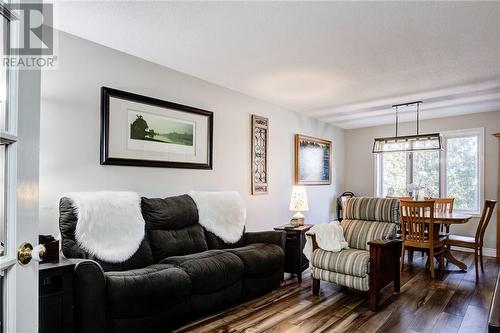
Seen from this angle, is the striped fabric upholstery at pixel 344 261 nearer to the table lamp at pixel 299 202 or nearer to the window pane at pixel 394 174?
the table lamp at pixel 299 202

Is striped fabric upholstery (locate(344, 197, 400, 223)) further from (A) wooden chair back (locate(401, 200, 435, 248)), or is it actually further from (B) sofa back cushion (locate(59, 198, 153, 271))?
(B) sofa back cushion (locate(59, 198, 153, 271))

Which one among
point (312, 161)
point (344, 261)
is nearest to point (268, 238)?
point (344, 261)

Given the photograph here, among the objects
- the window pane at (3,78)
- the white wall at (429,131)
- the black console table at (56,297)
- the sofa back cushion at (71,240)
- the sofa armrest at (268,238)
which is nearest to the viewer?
the window pane at (3,78)

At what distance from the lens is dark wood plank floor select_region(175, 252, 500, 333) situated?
2.66 metres

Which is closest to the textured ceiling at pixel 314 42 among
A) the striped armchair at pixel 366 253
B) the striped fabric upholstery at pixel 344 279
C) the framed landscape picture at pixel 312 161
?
the framed landscape picture at pixel 312 161

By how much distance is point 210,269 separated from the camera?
2.75 meters

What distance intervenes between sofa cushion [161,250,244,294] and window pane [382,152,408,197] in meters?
4.58

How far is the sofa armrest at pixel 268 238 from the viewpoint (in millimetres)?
3665

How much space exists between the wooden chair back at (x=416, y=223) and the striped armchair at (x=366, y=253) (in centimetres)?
61

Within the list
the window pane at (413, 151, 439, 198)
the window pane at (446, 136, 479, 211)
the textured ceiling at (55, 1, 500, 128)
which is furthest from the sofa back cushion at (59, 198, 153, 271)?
the window pane at (446, 136, 479, 211)

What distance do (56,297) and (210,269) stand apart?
1151mm

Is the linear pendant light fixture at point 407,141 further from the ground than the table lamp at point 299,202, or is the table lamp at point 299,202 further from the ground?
the linear pendant light fixture at point 407,141

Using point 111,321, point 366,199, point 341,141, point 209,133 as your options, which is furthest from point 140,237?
point 341,141

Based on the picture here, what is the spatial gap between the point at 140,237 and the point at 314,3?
2.31 metres
